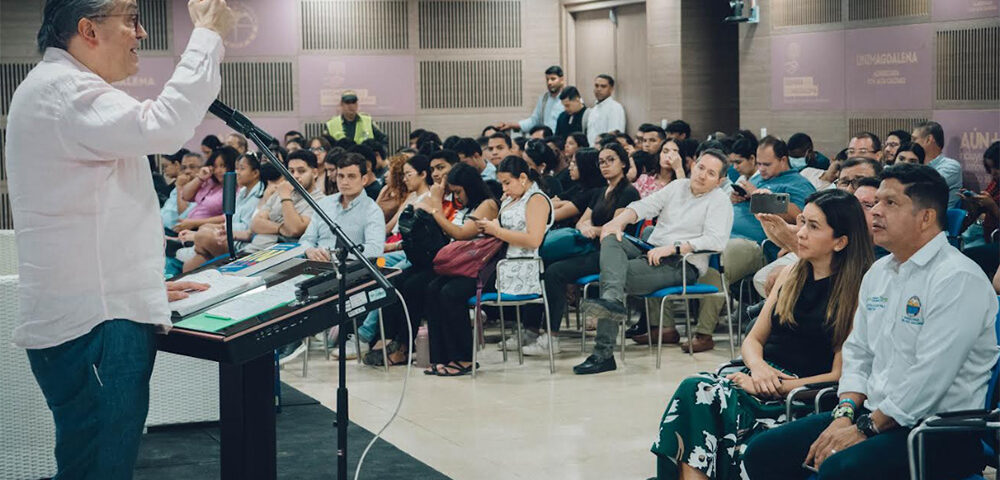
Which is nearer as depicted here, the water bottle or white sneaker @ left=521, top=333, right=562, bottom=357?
the water bottle

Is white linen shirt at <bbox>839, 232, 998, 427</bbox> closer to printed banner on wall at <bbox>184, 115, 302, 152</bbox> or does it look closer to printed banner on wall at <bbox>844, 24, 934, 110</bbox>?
printed banner on wall at <bbox>844, 24, 934, 110</bbox>

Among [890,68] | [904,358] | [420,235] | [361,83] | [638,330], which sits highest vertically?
[361,83]

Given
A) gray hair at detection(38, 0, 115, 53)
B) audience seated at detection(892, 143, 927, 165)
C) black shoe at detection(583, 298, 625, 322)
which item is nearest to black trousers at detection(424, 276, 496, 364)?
black shoe at detection(583, 298, 625, 322)

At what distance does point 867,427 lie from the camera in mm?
3545

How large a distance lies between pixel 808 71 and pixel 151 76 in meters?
7.26

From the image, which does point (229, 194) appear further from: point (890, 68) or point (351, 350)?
point (890, 68)

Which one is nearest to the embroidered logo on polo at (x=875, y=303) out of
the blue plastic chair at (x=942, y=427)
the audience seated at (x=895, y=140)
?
the blue plastic chair at (x=942, y=427)

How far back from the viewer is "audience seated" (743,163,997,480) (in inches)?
134

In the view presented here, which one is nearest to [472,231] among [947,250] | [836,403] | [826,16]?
[836,403]

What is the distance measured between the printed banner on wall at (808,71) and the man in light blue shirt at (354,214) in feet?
16.1

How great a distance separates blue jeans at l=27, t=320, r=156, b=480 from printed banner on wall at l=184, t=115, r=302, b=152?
11.3 metres

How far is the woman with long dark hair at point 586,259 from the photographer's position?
7.68m

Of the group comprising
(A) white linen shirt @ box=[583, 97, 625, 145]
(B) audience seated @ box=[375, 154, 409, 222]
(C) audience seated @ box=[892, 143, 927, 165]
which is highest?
(A) white linen shirt @ box=[583, 97, 625, 145]

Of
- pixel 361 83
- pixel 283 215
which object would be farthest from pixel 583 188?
pixel 361 83
